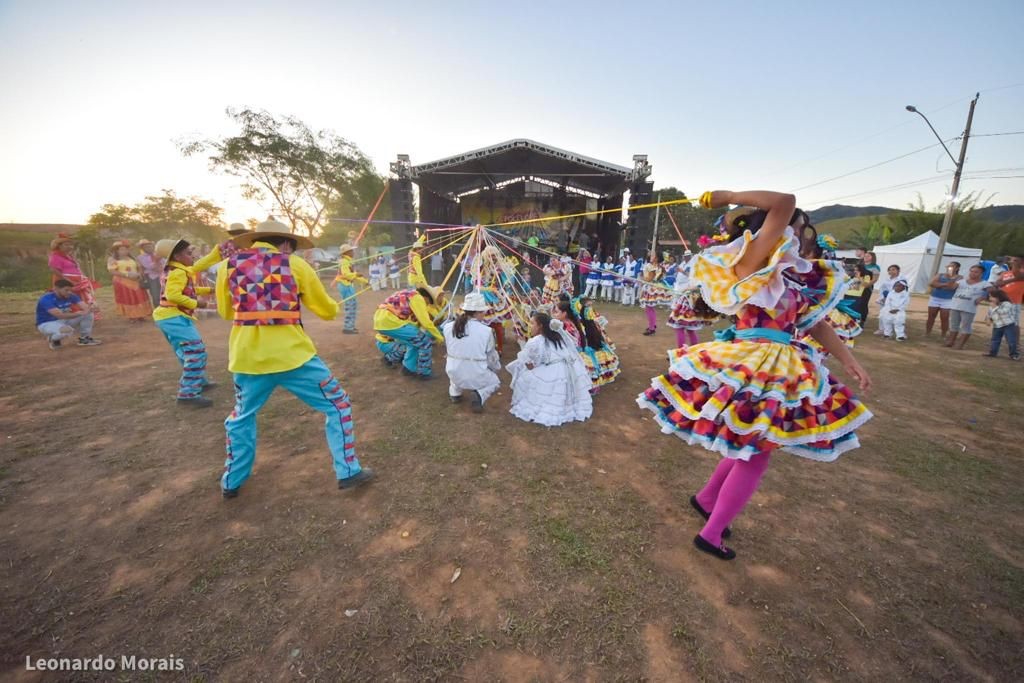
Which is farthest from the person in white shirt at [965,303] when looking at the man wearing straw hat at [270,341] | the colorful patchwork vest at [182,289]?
the colorful patchwork vest at [182,289]

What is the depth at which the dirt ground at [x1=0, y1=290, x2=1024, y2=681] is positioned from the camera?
6.21 feet

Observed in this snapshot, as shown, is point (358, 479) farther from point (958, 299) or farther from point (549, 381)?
point (958, 299)

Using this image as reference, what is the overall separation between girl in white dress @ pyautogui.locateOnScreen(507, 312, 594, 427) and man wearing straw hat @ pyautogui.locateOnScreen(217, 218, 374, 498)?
2.05 meters

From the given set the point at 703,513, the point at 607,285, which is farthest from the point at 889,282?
the point at 703,513

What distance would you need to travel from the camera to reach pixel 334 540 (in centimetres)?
259

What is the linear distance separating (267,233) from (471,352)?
2.44 meters

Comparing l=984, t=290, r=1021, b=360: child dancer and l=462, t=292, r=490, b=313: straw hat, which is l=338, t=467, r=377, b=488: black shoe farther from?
l=984, t=290, r=1021, b=360: child dancer

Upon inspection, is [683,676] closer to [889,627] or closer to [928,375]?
[889,627]

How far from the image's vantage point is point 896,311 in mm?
8844

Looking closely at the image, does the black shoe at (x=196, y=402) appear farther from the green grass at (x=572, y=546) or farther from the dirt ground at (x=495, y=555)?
the green grass at (x=572, y=546)

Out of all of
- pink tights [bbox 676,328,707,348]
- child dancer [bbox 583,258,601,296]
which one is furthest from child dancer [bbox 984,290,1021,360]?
child dancer [bbox 583,258,601,296]

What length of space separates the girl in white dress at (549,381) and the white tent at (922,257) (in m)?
22.3

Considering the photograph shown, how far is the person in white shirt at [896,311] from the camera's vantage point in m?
8.65

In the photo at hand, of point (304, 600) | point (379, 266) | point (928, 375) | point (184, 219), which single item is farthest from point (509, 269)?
point (184, 219)
